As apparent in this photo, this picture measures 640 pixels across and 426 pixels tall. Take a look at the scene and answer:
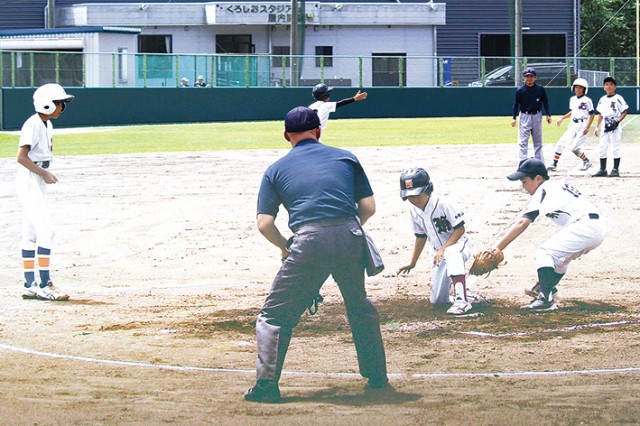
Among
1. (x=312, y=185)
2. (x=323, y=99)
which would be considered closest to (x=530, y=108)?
(x=323, y=99)

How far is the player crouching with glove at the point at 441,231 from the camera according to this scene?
29.2 feet

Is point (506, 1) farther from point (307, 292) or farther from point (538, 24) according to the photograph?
point (307, 292)

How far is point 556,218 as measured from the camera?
376 inches

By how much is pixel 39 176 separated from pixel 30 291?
119 centimetres

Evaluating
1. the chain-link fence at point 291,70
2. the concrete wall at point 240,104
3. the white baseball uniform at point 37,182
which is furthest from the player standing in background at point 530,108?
the chain-link fence at point 291,70

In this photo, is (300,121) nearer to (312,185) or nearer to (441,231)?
(312,185)

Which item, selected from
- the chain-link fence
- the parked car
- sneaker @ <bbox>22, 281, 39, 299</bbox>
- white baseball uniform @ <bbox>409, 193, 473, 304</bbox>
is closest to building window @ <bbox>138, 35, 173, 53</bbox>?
the chain-link fence

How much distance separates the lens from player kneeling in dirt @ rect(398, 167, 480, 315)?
8914mm

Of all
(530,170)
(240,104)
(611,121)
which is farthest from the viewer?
(240,104)

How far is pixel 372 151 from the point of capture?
2712cm

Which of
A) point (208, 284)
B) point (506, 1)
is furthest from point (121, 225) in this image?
point (506, 1)

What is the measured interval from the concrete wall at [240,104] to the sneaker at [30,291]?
2843 centimetres

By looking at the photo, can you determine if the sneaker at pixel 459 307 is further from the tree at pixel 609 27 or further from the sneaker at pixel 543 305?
the tree at pixel 609 27

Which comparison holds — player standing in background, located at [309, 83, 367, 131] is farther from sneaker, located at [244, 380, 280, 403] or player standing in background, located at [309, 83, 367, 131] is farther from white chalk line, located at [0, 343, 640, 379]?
sneaker, located at [244, 380, 280, 403]
